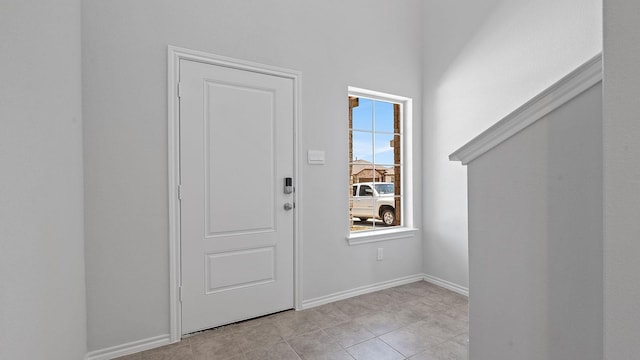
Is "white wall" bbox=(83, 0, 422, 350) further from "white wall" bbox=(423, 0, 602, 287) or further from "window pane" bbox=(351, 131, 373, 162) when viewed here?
"white wall" bbox=(423, 0, 602, 287)

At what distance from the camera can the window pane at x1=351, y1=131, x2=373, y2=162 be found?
305cm

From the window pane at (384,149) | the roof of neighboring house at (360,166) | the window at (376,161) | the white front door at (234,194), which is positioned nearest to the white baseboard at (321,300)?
the white front door at (234,194)

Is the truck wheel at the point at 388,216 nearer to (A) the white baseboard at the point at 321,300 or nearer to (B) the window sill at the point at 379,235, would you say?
(B) the window sill at the point at 379,235

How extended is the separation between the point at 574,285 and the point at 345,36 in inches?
102

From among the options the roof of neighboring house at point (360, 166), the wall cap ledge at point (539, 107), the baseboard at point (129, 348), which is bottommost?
the baseboard at point (129, 348)

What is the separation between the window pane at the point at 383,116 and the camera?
3201 mm

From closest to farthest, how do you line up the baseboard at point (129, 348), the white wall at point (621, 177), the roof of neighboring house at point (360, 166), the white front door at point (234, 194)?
1. the white wall at point (621, 177)
2. the baseboard at point (129, 348)
3. the white front door at point (234, 194)
4. the roof of neighboring house at point (360, 166)

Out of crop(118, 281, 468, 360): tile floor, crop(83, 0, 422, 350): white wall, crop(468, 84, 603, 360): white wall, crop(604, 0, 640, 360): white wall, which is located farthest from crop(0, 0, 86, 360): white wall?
crop(468, 84, 603, 360): white wall

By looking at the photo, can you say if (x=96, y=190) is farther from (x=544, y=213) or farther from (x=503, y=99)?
(x=503, y=99)

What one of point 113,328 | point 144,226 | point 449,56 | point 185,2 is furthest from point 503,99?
point 113,328

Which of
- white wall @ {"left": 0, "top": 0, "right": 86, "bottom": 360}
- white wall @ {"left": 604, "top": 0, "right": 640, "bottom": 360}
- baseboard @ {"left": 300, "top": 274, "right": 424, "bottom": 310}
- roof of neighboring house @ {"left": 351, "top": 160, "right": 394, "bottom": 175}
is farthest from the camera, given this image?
roof of neighboring house @ {"left": 351, "top": 160, "right": 394, "bottom": 175}

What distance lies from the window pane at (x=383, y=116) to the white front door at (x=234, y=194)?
1.09m

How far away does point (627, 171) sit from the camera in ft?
2.27

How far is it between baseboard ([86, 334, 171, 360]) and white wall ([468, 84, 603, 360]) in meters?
1.95
